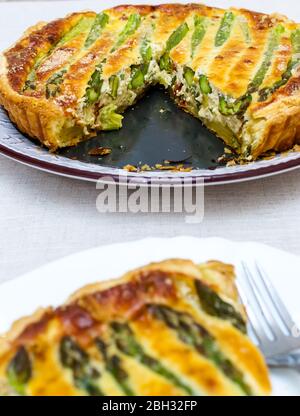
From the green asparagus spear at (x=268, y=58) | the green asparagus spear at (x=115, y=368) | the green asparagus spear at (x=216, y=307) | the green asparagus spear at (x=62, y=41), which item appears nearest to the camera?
the green asparagus spear at (x=115, y=368)

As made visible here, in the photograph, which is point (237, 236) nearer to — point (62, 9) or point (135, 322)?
point (135, 322)

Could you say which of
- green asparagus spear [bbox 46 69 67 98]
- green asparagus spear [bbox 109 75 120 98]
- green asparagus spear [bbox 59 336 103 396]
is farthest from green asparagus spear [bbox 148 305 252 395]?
green asparagus spear [bbox 109 75 120 98]

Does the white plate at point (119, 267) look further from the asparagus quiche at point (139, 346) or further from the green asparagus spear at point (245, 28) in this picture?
the green asparagus spear at point (245, 28)

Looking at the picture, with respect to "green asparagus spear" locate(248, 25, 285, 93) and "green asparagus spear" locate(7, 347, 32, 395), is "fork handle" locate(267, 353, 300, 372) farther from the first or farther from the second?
"green asparagus spear" locate(248, 25, 285, 93)

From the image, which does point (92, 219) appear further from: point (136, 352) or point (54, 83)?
point (136, 352)

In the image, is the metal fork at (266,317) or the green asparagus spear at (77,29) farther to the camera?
the green asparagus spear at (77,29)

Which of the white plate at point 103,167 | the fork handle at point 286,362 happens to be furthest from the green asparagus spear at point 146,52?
the fork handle at point 286,362
